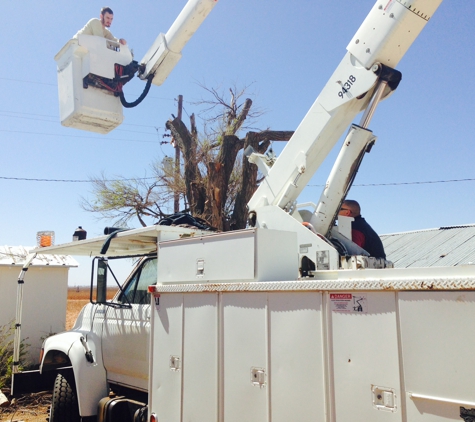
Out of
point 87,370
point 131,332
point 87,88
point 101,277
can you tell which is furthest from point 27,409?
point 87,88

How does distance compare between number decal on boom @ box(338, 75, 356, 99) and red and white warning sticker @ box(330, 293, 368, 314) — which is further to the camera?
number decal on boom @ box(338, 75, 356, 99)

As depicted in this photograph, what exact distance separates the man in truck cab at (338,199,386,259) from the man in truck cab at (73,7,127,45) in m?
3.70

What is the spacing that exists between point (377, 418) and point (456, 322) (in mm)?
727

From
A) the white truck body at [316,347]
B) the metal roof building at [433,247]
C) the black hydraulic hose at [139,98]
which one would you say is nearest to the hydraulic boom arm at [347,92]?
the white truck body at [316,347]

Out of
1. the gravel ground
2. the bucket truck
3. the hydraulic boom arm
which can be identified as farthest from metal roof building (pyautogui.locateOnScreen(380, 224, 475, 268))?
the gravel ground

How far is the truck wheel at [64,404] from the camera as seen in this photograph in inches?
223

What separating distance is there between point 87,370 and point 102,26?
4.38m

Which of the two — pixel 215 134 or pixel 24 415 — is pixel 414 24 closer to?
pixel 24 415

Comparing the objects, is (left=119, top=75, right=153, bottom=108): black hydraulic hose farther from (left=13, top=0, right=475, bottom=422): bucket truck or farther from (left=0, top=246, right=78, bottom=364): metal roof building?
(left=0, top=246, right=78, bottom=364): metal roof building

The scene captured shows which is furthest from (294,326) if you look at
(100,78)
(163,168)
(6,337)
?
(163,168)

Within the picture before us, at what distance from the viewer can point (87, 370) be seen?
5.50 metres

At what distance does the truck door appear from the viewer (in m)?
5.06

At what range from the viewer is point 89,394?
5.43 metres

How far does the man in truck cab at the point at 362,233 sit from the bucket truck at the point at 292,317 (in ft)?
0.78
